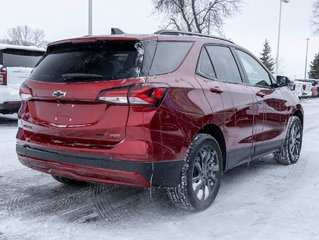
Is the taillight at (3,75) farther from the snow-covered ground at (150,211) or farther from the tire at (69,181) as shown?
the tire at (69,181)

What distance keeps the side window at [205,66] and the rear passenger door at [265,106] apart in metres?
0.90

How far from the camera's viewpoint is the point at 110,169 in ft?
11.4

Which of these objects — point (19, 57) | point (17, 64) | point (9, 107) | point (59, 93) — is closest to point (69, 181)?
point (59, 93)

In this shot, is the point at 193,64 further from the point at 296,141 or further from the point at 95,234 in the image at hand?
the point at 296,141

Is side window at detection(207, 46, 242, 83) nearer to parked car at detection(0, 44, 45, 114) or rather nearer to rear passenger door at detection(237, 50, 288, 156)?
rear passenger door at detection(237, 50, 288, 156)

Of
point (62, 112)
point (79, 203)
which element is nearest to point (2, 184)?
point (79, 203)

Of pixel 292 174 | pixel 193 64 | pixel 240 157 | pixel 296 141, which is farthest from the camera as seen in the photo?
pixel 296 141

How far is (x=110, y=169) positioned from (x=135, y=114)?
1.62 ft

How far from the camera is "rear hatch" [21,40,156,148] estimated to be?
11.4 feet

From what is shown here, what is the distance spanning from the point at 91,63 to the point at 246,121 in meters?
1.95

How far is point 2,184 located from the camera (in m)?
4.84

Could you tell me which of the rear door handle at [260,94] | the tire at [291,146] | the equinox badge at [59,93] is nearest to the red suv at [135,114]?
the equinox badge at [59,93]

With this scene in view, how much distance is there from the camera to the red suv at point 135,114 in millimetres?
3455

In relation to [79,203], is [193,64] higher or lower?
higher
